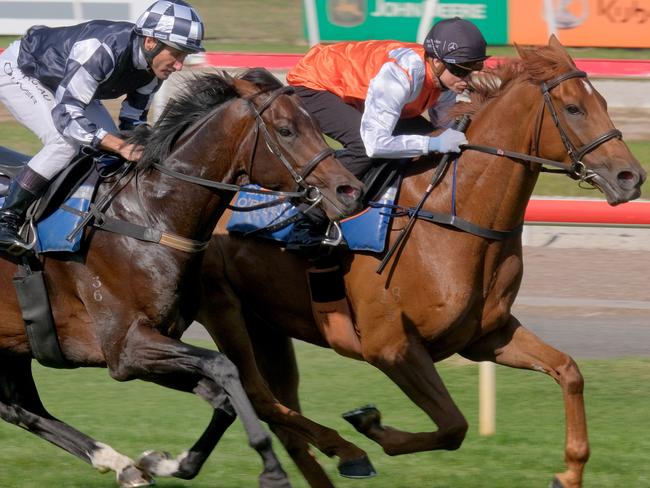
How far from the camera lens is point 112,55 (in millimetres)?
5059

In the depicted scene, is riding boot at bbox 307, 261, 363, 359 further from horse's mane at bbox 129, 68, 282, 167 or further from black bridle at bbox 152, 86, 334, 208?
horse's mane at bbox 129, 68, 282, 167

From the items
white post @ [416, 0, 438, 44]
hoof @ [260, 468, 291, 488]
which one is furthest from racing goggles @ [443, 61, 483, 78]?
white post @ [416, 0, 438, 44]

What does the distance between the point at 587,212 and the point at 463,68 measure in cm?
447

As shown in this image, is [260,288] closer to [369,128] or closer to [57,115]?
[369,128]

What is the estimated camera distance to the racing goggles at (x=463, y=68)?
557cm

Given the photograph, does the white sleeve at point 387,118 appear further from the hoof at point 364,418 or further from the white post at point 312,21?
the white post at point 312,21

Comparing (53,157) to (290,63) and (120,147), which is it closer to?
(120,147)

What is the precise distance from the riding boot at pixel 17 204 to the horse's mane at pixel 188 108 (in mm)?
425

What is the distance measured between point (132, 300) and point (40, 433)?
0.99 meters

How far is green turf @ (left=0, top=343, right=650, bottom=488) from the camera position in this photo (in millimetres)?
5711

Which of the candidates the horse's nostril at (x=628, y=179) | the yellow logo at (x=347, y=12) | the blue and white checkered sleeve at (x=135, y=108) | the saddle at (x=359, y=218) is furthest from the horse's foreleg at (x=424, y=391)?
the yellow logo at (x=347, y=12)

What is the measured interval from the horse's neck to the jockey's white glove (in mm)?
77

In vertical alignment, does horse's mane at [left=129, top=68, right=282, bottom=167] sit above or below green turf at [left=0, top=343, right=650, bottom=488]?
above

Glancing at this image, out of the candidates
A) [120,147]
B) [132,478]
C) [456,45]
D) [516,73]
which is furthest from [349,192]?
[132,478]
